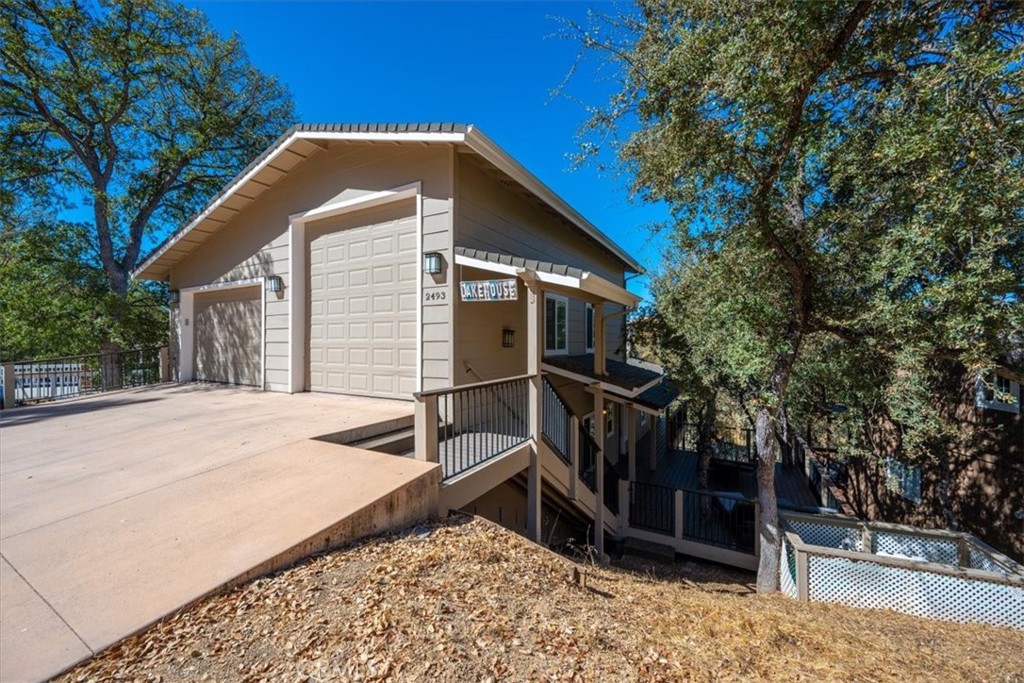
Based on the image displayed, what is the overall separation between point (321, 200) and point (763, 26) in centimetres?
694

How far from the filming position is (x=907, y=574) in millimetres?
5410

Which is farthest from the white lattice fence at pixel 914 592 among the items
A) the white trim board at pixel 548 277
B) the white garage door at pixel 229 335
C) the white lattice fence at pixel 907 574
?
the white garage door at pixel 229 335

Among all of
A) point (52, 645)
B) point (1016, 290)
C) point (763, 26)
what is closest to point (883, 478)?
point (1016, 290)

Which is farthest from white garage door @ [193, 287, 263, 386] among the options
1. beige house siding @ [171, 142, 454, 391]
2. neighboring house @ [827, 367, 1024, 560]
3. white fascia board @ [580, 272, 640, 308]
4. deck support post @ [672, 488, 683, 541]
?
neighboring house @ [827, 367, 1024, 560]

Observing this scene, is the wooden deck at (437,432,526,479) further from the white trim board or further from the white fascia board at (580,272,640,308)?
the white fascia board at (580,272,640,308)

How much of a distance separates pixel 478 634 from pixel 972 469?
10591 mm

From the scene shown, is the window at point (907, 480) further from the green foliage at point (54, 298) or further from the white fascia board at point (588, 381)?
the green foliage at point (54, 298)

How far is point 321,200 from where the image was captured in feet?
24.9

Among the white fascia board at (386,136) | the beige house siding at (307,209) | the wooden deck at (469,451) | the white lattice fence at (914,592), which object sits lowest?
the white lattice fence at (914,592)

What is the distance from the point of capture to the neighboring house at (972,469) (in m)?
7.12

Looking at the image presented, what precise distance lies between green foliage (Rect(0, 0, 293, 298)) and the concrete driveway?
11610 mm

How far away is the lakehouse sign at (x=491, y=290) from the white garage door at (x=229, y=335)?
5.62m

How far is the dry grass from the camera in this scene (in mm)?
2031

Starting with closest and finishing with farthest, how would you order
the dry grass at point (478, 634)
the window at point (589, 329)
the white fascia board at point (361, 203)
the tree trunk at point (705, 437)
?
1. the dry grass at point (478, 634)
2. the white fascia board at point (361, 203)
3. the tree trunk at point (705, 437)
4. the window at point (589, 329)
